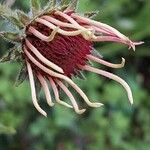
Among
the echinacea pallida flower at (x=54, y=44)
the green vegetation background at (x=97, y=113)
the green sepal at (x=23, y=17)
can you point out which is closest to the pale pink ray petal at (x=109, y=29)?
the echinacea pallida flower at (x=54, y=44)

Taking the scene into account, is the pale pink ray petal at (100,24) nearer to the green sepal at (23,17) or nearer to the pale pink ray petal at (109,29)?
the pale pink ray petal at (109,29)

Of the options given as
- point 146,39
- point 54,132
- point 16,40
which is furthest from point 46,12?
point 146,39

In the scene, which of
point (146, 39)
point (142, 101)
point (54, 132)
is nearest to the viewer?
point (54, 132)

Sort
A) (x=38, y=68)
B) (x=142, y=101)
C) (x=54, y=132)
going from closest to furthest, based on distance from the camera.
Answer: (x=38, y=68) < (x=54, y=132) < (x=142, y=101)

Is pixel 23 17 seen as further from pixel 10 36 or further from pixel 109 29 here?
pixel 109 29

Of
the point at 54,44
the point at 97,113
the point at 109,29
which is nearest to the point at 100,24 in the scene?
the point at 109,29

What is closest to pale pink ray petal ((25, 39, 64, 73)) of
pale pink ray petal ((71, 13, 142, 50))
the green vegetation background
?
pale pink ray petal ((71, 13, 142, 50))

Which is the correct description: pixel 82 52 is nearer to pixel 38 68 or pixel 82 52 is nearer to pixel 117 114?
pixel 38 68
